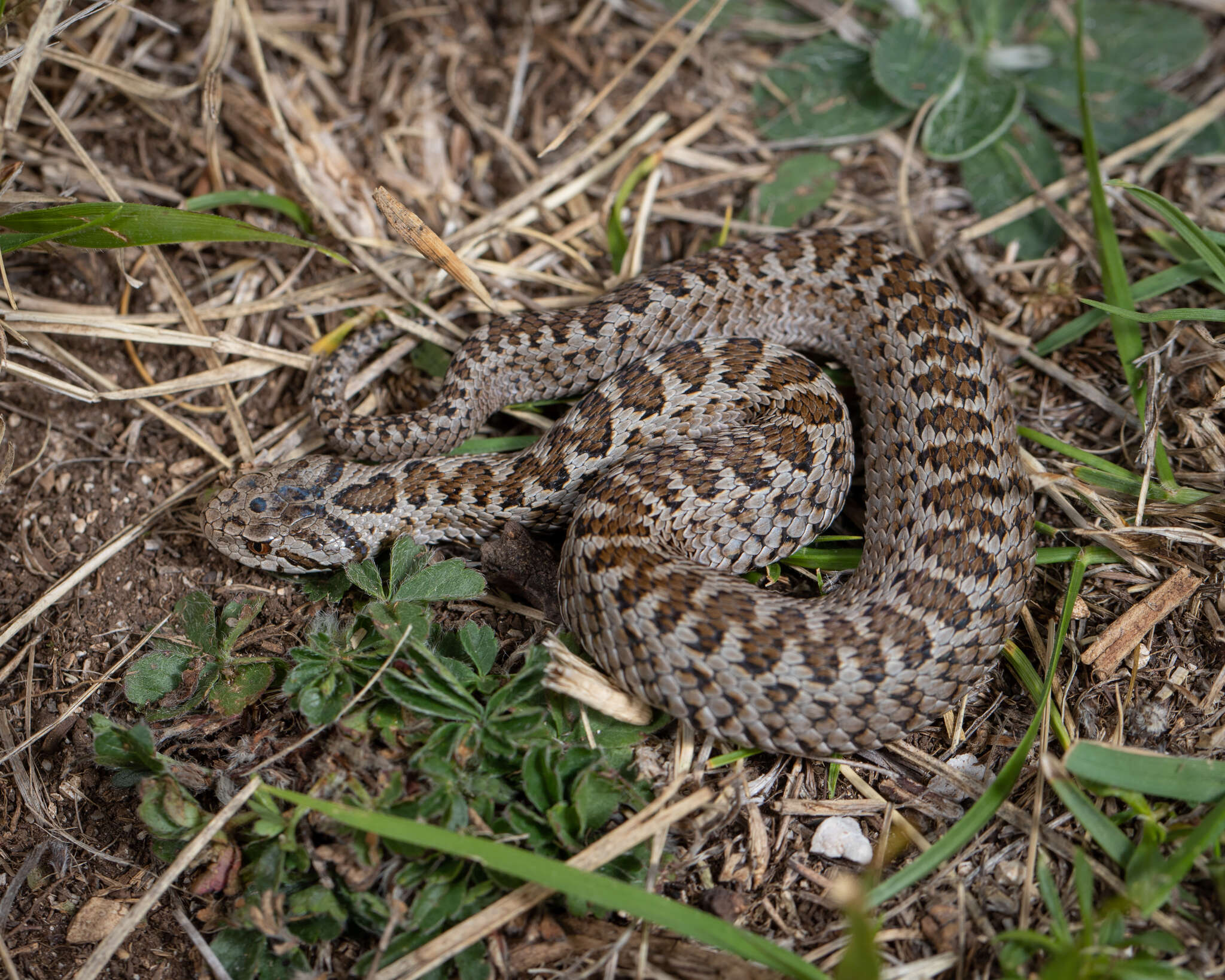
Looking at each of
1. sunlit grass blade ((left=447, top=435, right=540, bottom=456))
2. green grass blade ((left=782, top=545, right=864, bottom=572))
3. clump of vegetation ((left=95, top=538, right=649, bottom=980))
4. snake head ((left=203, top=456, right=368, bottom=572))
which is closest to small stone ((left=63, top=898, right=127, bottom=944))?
clump of vegetation ((left=95, top=538, right=649, bottom=980))

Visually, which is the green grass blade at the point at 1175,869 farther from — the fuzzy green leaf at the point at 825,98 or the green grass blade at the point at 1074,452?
the fuzzy green leaf at the point at 825,98

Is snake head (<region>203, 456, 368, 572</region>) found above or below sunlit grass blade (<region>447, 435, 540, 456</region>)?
below

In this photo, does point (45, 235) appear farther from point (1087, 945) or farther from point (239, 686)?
point (1087, 945)

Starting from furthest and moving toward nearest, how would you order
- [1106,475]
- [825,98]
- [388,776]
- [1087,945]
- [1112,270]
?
[825,98], [1112,270], [1106,475], [388,776], [1087,945]

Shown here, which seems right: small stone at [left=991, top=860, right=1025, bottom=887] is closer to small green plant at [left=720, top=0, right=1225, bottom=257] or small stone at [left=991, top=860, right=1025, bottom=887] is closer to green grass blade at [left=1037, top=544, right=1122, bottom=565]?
green grass blade at [left=1037, top=544, right=1122, bottom=565]

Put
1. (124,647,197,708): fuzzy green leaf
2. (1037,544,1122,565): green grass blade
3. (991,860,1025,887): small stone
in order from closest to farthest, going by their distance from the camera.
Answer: (991,860,1025,887): small stone
(124,647,197,708): fuzzy green leaf
(1037,544,1122,565): green grass blade

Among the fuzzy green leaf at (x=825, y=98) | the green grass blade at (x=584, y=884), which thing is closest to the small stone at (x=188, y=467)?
the green grass blade at (x=584, y=884)

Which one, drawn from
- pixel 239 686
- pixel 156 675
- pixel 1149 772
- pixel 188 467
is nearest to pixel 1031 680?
pixel 1149 772
